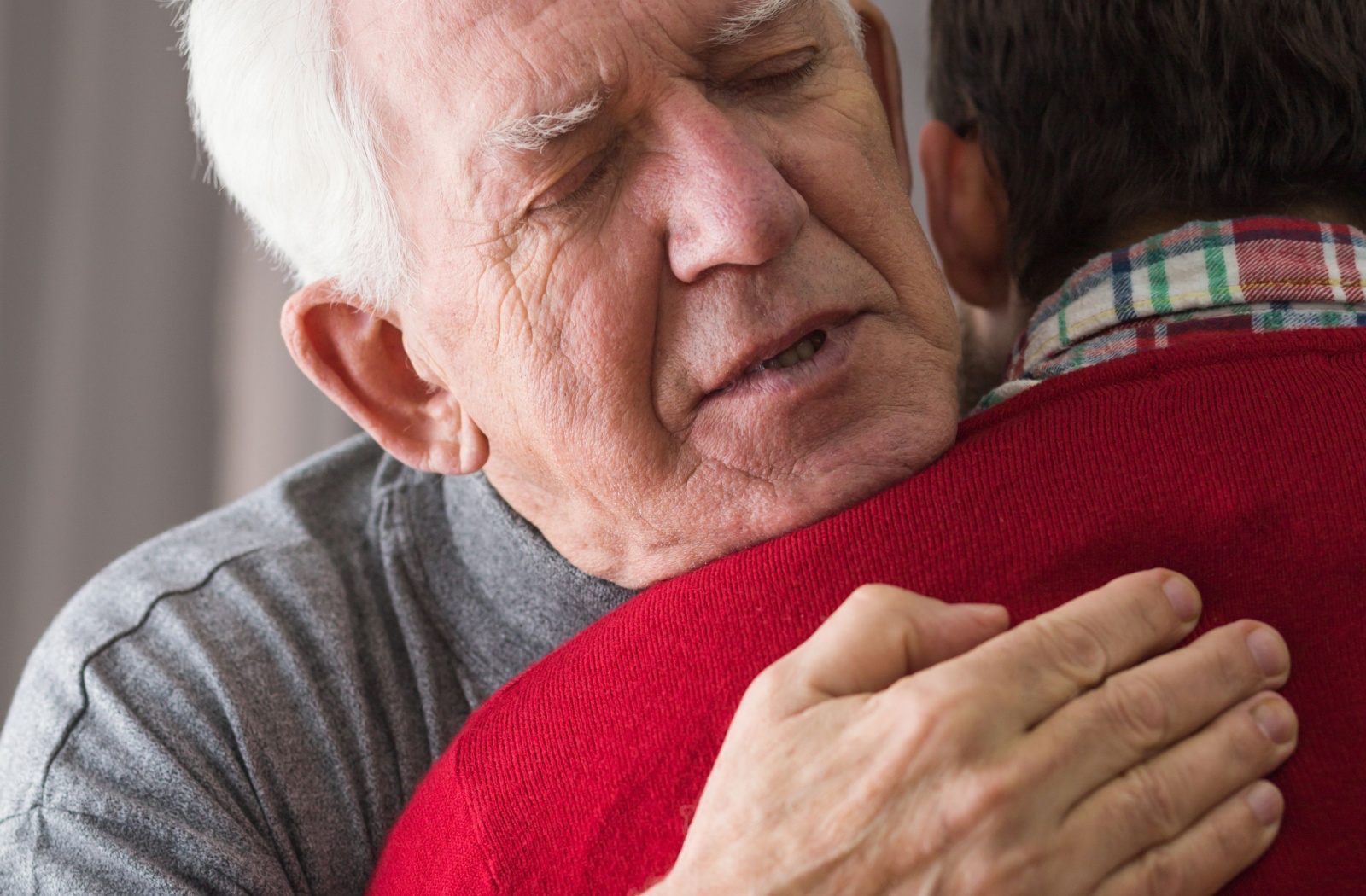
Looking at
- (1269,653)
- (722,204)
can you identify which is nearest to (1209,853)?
(1269,653)

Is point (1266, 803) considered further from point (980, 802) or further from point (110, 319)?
point (110, 319)

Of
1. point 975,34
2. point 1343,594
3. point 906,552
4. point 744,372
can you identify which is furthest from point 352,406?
point 1343,594

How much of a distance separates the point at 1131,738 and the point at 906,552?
0.68ft

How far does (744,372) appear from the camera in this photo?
113 cm

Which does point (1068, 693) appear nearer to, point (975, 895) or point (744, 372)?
point (975, 895)

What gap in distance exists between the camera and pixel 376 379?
4.58 feet

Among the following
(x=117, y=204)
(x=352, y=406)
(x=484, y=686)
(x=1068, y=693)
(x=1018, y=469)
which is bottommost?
(x=484, y=686)

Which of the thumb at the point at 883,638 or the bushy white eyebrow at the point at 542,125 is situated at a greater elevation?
the bushy white eyebrow at the point at 542,125

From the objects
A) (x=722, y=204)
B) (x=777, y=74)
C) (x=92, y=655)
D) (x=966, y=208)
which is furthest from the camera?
(x=966, y=208)

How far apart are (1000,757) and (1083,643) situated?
0.36 ft

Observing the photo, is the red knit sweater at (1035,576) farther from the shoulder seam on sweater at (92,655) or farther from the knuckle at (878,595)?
the shoulder seam on sweater at (92,655)

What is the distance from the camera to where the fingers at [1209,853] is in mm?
843

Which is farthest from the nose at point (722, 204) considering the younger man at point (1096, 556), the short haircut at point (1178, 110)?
the short haircut at point (1178, 110)

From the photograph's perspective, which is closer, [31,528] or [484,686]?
[484,686]
